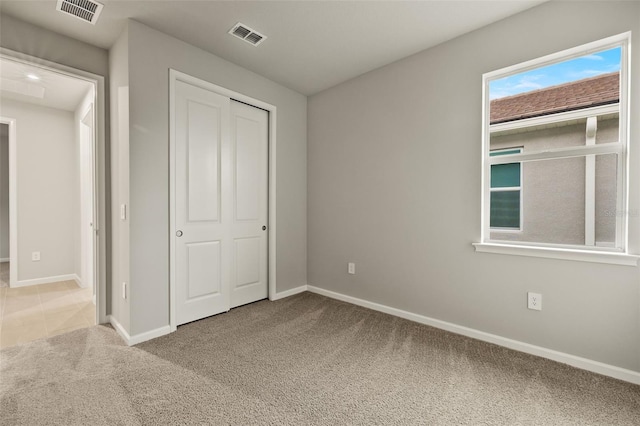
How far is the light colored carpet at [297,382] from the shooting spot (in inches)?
61.4

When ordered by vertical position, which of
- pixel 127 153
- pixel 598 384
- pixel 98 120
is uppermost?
pixel 98 120

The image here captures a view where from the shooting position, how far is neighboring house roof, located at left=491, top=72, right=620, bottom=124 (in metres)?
2.00

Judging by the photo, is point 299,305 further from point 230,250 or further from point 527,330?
point 527,330

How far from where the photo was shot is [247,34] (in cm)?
252

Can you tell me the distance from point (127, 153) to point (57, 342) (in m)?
1.65

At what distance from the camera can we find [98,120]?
106 inches

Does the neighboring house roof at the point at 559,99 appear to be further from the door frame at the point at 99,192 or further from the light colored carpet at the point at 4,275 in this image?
the light colored carpet at the point at 4,275

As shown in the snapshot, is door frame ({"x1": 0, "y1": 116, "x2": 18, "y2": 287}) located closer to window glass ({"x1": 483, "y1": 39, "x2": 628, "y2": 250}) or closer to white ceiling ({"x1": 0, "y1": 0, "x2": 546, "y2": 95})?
white ceiling ({"x1": 0, "y1": 0, "x2": 546, "y2": 95})

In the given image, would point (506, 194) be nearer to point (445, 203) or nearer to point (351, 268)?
point (445, 203)

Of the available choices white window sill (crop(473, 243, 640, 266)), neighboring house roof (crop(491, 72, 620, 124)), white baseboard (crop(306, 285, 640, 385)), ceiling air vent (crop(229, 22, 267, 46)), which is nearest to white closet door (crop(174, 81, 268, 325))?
ceiling air vent (crop(229, 22, 267, 46))

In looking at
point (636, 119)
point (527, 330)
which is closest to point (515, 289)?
point (527, 330)

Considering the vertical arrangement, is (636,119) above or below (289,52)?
below

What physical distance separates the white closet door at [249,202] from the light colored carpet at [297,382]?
766mm

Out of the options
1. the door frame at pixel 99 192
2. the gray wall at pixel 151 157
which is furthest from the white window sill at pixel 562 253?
the door frame at pixel 99 192
